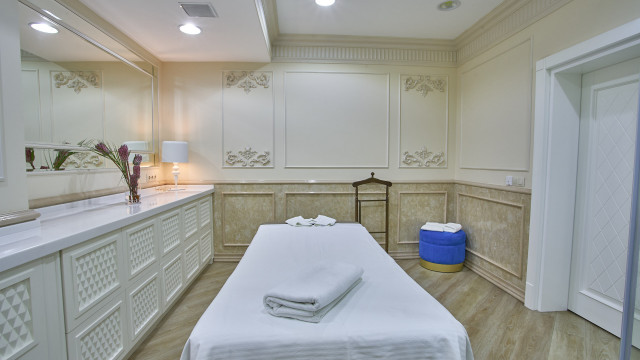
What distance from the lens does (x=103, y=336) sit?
136 cm

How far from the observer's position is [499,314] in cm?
211

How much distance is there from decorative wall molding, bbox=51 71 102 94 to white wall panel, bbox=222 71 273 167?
127cm

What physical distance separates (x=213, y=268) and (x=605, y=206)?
3360 mm

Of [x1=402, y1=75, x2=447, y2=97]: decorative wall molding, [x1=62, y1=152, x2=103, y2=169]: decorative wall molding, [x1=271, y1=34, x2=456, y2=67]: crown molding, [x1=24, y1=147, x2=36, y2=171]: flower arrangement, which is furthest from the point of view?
[x1=402, y1=75, x2=447, y2=97]: decorative wall molding

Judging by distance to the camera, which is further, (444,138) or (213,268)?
(444,138)

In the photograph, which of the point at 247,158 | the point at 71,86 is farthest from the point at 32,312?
the point at 247,158

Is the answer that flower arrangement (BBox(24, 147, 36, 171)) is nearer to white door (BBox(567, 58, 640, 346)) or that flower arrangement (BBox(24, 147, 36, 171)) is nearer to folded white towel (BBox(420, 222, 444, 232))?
folded white towel (BBox(420, 222, 444, 232))

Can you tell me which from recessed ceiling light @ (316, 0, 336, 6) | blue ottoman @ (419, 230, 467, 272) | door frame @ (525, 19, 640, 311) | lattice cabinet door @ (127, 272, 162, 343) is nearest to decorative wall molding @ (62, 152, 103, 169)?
lattice cabinet door @ (127, 272, 162, 343)

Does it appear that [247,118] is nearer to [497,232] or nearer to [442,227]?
[442,227]

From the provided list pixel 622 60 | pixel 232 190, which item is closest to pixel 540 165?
pixel 622 60

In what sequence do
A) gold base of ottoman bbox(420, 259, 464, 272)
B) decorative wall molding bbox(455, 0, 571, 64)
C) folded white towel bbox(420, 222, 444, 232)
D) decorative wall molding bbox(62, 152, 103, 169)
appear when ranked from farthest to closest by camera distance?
1. folded white towel bbox(420, 222, 444, 232)
2. gold base of ottoman bbox(420, 259, 464, 272)
3. decorative wall molding bbox(455, 0, 571, 64)
4. decorative wall molding bbox(62, 152, 103, 169)

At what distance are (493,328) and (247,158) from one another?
2682 mm

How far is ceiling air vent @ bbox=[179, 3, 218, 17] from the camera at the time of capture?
6.39 ft

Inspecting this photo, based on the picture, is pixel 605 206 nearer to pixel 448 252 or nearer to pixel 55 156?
pixel 448 252
